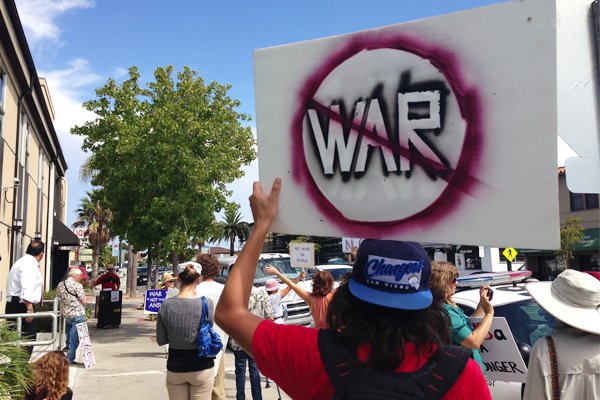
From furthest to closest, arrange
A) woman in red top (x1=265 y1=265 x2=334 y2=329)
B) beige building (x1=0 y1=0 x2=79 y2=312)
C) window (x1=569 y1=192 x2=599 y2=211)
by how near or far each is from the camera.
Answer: window (x1=569 y1=192 x2=599 y2=211) → beige building (x1=0 y1=0 x2=79 y2=312) → woman in red top (x1=265 y1=265 x2=334 y2=329)

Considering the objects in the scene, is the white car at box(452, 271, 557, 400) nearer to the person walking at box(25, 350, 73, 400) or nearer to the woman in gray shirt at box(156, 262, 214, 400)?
the woman in gray shirt at box(156, 262, 214, 400)

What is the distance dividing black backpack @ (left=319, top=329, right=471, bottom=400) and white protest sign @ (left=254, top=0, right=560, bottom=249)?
0.45m

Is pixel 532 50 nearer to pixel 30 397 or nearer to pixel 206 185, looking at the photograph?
pixel 30 397

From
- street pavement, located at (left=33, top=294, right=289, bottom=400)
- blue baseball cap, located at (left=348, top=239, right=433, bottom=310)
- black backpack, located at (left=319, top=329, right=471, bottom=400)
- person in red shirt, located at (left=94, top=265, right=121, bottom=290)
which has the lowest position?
street pavement, located at (left=33, top=294, right=289, bottom=400)

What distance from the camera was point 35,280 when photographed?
25.6 ft

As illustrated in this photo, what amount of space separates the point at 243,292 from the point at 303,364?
35cm

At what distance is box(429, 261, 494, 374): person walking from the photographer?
3265 millimetres

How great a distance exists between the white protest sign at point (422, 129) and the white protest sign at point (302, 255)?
391 inches

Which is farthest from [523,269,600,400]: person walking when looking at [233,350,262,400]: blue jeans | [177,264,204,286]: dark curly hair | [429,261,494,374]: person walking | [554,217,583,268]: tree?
[554,217,583,268]: tree

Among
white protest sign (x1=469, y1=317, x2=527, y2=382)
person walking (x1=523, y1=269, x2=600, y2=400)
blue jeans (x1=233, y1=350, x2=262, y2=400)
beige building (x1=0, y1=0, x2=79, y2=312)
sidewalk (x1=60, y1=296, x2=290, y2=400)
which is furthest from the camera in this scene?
beige building (x1=0, y1=0, x2=79, y2=312)

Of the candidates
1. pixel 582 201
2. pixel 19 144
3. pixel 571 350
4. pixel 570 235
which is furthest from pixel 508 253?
pixel 582 201

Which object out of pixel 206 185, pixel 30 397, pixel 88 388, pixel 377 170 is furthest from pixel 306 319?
pixel 377 170

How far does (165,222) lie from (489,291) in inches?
471

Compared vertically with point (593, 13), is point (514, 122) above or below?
below
